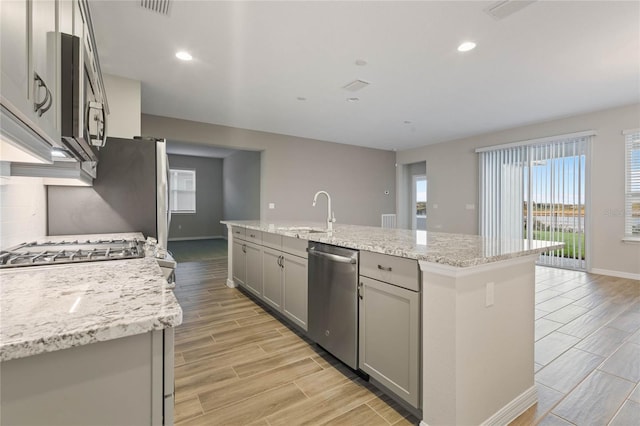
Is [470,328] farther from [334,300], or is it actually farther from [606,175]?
[606,175]

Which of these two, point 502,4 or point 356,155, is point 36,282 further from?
point 356,155

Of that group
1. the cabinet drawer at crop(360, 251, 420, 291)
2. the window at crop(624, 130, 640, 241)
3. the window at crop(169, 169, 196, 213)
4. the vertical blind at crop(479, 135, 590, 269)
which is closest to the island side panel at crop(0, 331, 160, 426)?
the cabinet drawer at crop(360, 251, 420, 291)

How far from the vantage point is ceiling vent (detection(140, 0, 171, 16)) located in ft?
7.68

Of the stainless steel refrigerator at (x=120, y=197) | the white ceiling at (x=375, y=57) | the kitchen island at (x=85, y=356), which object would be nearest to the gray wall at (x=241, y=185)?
the white ceiling at (x=375, y=57)

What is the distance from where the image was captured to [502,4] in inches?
92.4

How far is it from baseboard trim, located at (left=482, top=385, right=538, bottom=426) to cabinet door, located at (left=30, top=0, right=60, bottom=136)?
7.15 ft

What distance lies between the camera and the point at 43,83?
847mm

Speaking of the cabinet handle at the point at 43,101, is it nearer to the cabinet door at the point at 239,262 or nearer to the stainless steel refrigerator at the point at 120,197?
the stainless steel refrigerator at the point at 120,197

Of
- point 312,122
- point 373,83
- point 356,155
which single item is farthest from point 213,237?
point 373,83

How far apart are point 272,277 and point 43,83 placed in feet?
8.14

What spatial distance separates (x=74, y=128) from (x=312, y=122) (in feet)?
16.2

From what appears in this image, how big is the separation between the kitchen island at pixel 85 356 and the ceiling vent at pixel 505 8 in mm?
3011

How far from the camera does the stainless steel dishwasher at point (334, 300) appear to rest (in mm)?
2000

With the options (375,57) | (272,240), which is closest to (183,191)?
(272,240)
